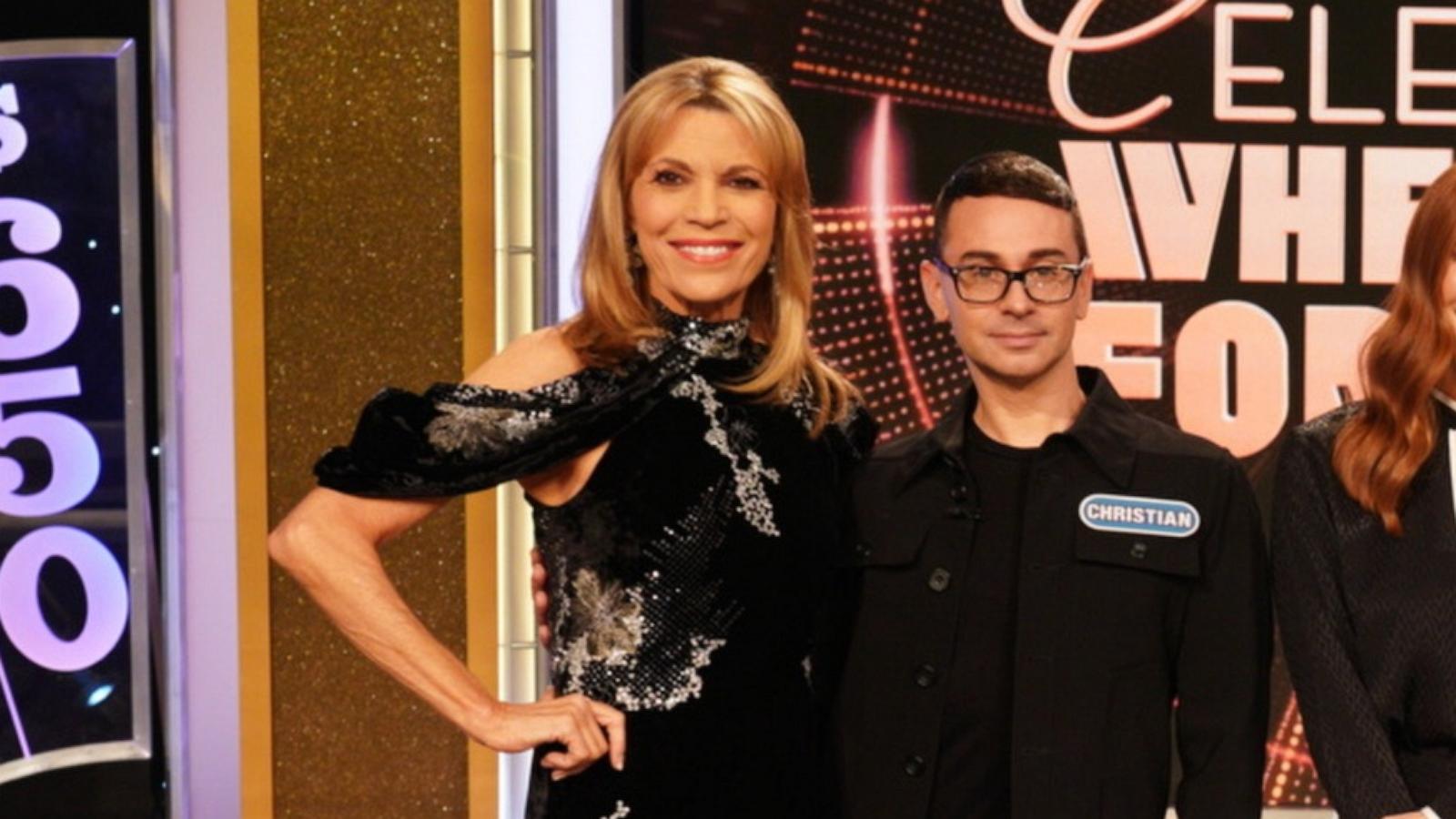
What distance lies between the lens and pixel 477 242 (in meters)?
3.88

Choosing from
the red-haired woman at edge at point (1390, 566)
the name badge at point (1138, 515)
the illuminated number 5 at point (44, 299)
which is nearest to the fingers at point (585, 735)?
the name badge at point (1138, 515)

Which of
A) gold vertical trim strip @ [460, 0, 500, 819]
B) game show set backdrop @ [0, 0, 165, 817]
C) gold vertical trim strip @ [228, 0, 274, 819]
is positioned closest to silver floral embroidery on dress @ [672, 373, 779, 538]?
gold vertical trim strip @ [460, 0, 500, 819]

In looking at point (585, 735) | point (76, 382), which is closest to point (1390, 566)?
point (585, 735)

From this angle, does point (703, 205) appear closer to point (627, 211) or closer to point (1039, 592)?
point (627, 211)

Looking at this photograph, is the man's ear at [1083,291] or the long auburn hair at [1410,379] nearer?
the long auburn hair at [1410,379]

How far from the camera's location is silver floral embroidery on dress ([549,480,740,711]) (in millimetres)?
2334

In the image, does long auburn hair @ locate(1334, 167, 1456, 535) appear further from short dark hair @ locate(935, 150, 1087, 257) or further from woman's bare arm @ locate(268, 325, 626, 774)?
woman's bare arm @ locate(268, 325, 626, 774)

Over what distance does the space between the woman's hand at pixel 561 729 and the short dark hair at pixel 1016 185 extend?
800 millimetres

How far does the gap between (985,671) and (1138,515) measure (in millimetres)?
281

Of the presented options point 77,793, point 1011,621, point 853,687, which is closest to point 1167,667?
point 1011,621

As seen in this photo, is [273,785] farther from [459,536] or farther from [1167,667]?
[1167,667]

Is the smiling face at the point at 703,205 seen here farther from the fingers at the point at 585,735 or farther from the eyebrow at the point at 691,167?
the fingers at the point at 585,735

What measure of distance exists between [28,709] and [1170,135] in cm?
273

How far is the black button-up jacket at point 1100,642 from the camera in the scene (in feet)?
7.70
